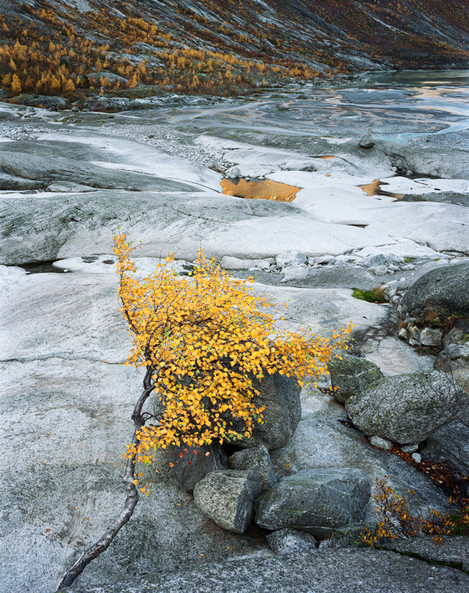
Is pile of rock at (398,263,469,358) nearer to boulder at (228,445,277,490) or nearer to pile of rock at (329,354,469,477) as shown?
pile of rock at (329,354,469,477)

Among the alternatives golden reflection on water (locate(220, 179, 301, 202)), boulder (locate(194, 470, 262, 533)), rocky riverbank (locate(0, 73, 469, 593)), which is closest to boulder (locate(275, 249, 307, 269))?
rocky riverbank (locate(0, 73, 469, 593))

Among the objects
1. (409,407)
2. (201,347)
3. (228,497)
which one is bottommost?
(228,497)

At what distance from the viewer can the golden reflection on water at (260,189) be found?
3659 centimetres

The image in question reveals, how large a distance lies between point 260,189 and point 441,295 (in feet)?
86.2

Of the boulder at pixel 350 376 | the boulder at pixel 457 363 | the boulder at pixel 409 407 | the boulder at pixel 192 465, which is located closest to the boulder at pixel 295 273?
the boulder at pixel 350 376

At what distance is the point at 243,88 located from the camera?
96.1 meters

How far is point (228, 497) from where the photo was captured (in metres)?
8.34

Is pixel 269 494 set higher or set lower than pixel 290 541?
higher

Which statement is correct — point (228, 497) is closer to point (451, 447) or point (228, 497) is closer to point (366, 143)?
point (451, 447)

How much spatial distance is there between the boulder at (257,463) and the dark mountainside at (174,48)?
79.3 metres

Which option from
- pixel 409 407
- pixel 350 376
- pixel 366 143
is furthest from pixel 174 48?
pixel 409 407

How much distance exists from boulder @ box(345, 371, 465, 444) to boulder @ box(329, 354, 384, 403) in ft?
3.31

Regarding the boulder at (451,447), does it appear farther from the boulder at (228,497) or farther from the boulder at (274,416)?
the boulder at (228,497)

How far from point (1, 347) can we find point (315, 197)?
2714cm
